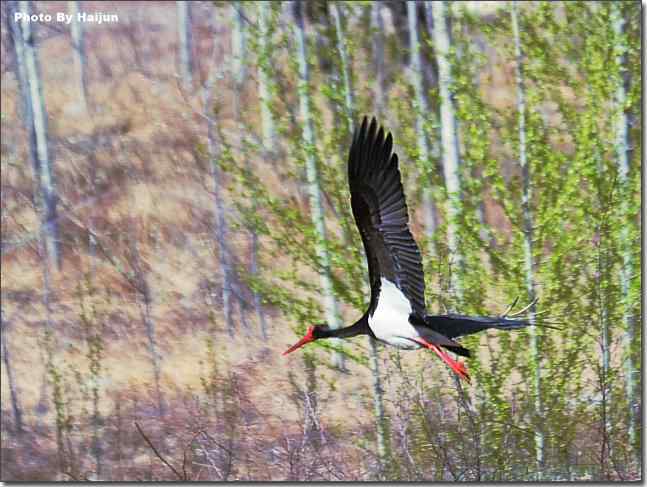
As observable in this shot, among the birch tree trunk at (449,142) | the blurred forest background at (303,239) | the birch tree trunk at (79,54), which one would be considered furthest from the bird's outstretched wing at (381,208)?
the birch tree trunk at (79,54)

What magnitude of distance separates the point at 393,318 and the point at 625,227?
1709mm

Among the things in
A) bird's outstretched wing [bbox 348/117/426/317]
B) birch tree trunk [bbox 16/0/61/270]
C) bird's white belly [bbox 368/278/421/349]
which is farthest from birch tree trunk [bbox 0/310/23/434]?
bird's outstretched wing [bbox 348/117/426/317]

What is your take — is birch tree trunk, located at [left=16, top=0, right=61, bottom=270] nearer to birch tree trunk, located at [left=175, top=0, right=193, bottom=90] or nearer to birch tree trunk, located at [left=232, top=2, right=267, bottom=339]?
birch tree trunk, located at [left=175, top=0, right=193, bottom=90]

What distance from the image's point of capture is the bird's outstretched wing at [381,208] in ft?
12.8

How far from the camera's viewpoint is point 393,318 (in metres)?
4.23

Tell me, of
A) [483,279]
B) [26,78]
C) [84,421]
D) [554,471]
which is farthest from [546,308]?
[26,78]

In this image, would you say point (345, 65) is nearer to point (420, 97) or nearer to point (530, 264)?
point (420, 97)

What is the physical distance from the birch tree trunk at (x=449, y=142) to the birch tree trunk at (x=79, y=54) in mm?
3325

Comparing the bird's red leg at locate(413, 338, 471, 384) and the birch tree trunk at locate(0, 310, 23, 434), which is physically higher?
the bird's red leg at locate(413, 338, 471, 384)

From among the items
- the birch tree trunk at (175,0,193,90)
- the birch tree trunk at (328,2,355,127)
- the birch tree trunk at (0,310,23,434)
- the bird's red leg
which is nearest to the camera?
the bird's red leg

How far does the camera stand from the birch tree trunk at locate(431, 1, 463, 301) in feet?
18.4

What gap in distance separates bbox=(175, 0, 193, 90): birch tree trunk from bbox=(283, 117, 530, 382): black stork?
4.35 m

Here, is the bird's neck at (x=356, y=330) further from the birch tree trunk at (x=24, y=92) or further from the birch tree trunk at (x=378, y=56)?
the birch tree trunk at (x=24, y=92)

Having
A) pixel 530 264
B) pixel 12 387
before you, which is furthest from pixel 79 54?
pixel 530 264
